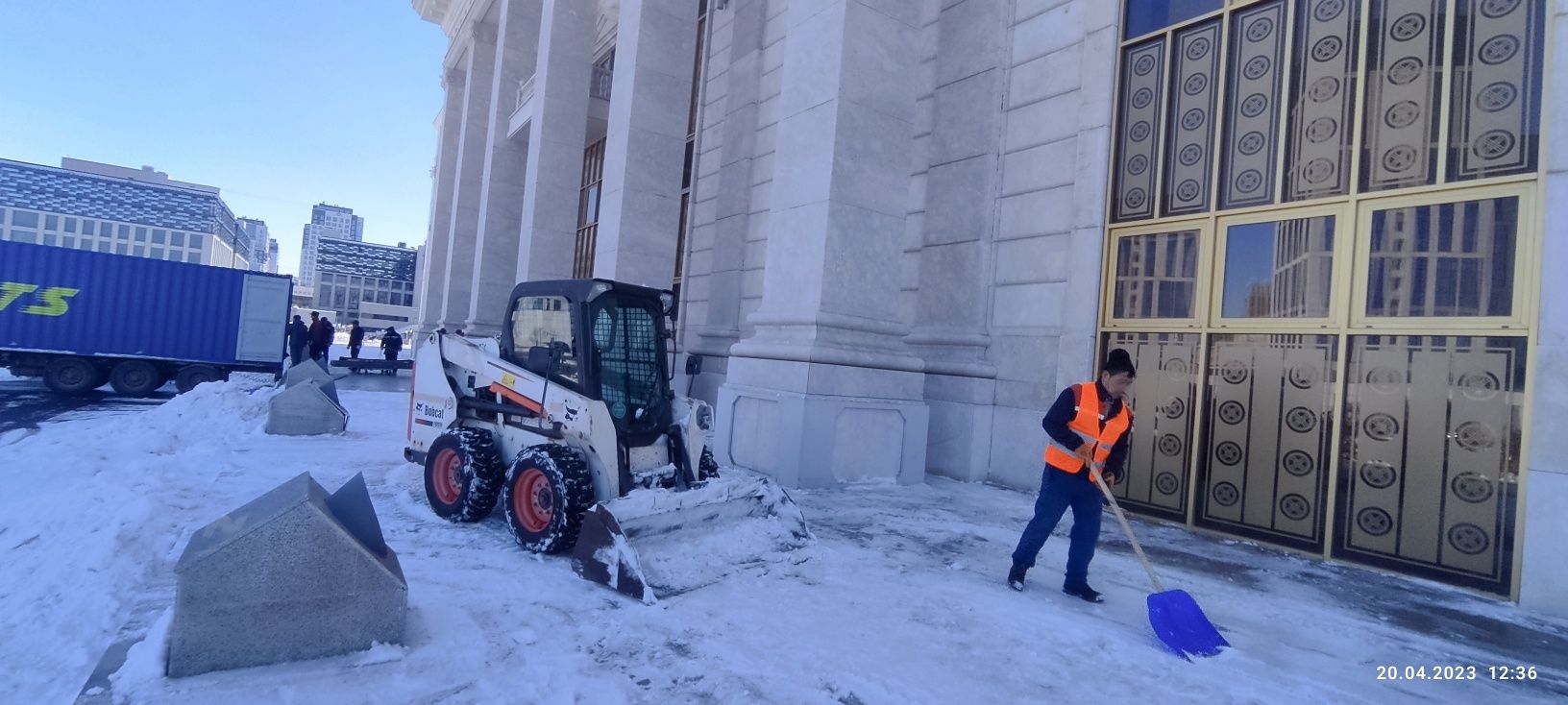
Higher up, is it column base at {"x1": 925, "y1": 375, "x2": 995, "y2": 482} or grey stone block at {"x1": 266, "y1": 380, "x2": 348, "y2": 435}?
column base at {"x1": 925, "y1": 375, "x2": 995, "y2": 482}

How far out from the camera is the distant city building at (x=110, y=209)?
109 metres

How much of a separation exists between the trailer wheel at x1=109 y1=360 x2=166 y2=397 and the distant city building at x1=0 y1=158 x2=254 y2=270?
11958cm

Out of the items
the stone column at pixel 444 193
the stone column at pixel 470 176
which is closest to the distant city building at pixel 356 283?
the stone column at pixel 444 193

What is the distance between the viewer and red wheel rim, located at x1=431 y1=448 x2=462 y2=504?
5.76m

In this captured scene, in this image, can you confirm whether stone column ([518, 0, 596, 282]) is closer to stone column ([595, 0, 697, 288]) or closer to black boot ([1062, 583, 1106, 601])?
stone column ([595, 0, 697, 288])

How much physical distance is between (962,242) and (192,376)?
16847mm

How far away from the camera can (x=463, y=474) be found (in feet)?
17.9

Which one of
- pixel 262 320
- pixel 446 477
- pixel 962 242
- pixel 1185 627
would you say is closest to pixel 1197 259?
pixel 962 242

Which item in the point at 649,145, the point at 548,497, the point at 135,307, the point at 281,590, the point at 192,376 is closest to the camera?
the point at 281,590

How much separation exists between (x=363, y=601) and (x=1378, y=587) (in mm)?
6602

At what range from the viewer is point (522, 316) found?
5.89m

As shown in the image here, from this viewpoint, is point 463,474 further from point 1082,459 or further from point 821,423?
point 1082,459

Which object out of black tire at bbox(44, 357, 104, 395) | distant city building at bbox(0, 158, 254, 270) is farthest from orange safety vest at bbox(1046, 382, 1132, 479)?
distant city building at bbox(0, 158, 254, 270)

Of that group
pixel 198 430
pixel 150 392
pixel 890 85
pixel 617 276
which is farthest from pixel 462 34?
pixel 890 85
